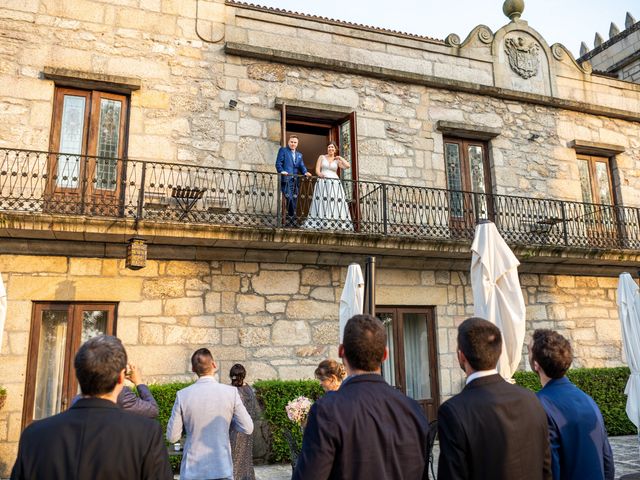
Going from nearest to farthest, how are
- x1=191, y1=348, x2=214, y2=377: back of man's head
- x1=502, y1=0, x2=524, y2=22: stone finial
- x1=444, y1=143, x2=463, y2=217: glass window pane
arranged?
1. x1=191, y1=348, x2=214, y2=377: back of man's head
2. x1=444, y1=143, x2=463, y2=217: glass window pane
3. x1=502, y1=0, x2=524, y2=22: stone finial

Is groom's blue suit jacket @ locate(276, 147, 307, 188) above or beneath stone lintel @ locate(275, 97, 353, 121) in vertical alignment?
beneath

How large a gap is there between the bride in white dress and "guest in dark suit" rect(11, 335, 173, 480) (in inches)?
275

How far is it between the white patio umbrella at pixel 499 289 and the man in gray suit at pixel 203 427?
8.11ft

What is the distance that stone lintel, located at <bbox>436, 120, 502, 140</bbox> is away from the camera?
36.2ft

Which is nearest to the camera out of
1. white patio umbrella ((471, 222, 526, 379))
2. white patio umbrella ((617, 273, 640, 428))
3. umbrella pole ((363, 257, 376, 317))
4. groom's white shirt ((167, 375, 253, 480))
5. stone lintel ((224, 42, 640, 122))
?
groom's white shirt ((167, 375, 253, 480))

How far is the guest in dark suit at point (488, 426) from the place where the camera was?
233cm

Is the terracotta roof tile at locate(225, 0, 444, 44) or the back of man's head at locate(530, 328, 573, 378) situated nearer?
the back of man's head at locate(530, 328, 573, 378)

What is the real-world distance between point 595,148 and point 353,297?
349 inches

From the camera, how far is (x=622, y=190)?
12281 millimetres

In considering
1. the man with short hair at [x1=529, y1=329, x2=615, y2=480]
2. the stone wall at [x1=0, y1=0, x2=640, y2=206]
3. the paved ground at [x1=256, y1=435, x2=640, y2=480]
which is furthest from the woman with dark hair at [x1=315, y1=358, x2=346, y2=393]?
the stone wall at [x1=0, y1=0, x2=640, y2=206]

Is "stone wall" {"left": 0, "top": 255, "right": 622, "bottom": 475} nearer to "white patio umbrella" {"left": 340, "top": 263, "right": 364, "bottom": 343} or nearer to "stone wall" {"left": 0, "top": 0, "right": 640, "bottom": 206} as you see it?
"stone wall" {"left": 0, "top": 0, "right": 640, "bottom": 206}

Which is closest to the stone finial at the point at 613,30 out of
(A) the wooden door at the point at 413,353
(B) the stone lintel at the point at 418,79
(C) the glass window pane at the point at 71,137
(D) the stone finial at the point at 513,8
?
(B) the stone lintel at the point at 418,79

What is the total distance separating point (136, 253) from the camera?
785cm

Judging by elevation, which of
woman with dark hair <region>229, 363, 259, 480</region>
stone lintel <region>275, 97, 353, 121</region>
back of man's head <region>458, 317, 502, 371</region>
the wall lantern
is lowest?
woman with dark hair <region>229, 363, 259, 480</region>
